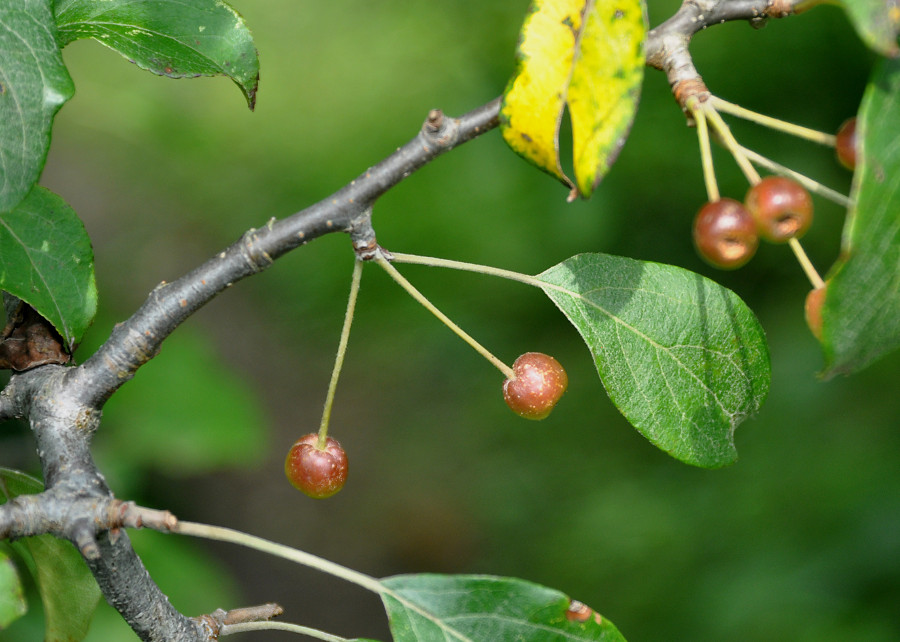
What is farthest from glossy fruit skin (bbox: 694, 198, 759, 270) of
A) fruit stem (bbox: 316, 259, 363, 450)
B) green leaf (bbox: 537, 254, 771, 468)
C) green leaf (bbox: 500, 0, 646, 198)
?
fruit stem (bbox: 316, 259, 363, 450)

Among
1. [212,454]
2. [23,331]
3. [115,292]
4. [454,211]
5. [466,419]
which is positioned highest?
[454,211]

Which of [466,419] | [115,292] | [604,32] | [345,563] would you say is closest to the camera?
[604,32]

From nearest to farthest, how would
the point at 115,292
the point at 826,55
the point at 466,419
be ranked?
1. the point at 826,55
2. the point at 115,292
3. the point at 466,419

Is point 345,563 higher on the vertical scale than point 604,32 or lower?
higher

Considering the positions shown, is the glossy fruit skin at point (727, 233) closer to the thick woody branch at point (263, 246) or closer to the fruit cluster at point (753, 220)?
the fruit cluster at point (753, 220)

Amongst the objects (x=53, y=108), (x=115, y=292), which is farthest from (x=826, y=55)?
(x=115, y=292)

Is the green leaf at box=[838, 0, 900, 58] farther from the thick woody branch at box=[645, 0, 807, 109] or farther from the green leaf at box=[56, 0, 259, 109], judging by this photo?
the green leaf at box=[56, 0, 259, 109]

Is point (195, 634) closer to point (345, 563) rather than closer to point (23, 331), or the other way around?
point (23, 331)

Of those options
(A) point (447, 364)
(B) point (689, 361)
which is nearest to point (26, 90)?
(B) point (689, 361)
